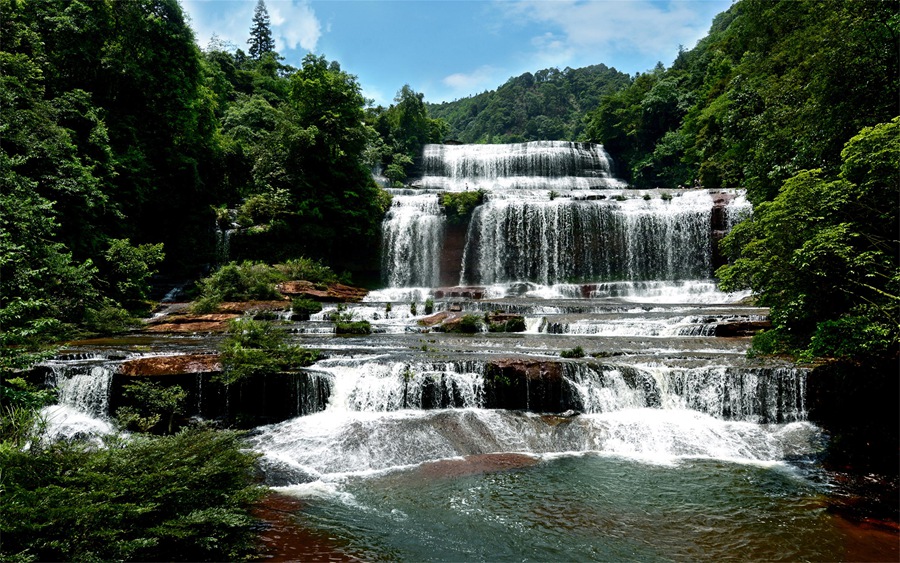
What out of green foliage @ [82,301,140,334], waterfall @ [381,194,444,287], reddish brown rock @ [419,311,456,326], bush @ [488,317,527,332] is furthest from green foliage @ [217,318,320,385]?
waterfall @ [381,194,444,287]

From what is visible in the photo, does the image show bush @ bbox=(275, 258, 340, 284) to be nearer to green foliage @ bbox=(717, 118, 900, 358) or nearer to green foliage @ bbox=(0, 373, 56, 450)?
green foliage @ bbox=(0, 373, 56, 450)

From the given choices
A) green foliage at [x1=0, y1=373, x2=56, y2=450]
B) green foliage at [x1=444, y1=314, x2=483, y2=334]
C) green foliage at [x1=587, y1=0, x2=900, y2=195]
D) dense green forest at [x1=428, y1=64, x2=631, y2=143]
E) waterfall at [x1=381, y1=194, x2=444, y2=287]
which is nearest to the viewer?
green foliage at [x1=0, y1=373, x2=56, y2=450]

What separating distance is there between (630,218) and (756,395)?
17.8 metres

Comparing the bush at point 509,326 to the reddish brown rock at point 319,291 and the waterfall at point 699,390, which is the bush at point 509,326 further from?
the reddish brown rock at point 319,291

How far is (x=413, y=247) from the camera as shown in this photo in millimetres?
27734

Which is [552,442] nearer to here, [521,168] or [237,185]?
[237,185]

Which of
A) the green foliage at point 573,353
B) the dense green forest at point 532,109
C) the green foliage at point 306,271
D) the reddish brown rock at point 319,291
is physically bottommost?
the green foliage at point 573,353

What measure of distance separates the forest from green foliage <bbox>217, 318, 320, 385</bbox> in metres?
2.99

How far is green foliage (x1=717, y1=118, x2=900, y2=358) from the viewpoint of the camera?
6.71m

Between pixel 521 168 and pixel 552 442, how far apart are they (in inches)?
1239

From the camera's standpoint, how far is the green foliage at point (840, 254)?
22.0ft

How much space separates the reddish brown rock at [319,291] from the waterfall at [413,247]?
471cm

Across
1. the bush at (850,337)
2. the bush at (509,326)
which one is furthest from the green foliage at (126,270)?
the bush at (850,337)

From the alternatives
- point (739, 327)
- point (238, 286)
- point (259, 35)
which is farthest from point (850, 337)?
point (259, 35)
